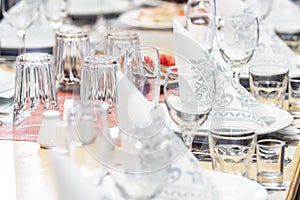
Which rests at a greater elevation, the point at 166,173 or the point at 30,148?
the point at 166,173

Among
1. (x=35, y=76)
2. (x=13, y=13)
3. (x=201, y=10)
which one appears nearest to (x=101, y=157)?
(x=35, y=76)

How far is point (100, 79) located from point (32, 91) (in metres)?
0.15

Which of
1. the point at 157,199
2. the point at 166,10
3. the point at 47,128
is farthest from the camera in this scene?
the point at 166,10

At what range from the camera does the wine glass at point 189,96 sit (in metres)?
1.47

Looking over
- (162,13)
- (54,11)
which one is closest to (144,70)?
(54,11)

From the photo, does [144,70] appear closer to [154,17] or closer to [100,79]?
[100,79]

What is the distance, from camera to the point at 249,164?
1.41 meters

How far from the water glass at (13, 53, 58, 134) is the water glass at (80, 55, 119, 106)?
8 cm

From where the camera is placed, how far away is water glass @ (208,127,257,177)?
141 centimetres

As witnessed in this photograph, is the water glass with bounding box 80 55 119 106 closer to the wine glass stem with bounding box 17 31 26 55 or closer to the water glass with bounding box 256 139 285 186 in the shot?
the water glass with bounding box 256 139 285 186

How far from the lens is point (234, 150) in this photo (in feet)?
4.64

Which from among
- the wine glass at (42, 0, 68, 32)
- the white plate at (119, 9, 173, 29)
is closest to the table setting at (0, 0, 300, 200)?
the wine glass at (42, 0, 68, 32)

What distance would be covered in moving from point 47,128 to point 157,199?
486mm

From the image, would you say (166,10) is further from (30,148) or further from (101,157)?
(101,157)
